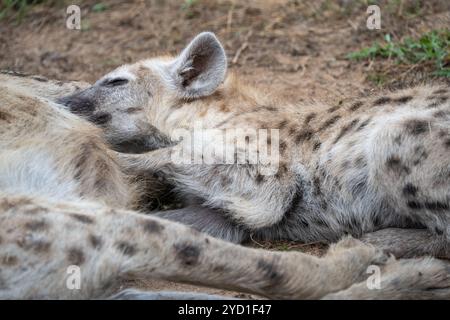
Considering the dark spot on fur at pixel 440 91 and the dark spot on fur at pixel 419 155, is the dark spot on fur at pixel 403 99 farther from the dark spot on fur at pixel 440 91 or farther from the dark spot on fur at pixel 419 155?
the dark spot on fur at pixel 419 155

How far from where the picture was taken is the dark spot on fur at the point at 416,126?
3.84 m

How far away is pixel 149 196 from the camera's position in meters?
4.38

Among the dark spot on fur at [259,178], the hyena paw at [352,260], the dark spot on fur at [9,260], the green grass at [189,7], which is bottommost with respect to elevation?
the hyena paw at [352,260]

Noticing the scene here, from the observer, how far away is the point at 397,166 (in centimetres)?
377

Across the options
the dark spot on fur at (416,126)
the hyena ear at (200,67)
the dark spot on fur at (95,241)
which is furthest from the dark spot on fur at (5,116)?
the dark spot on fur at (416,126)

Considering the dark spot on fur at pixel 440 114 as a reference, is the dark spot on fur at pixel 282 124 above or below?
below

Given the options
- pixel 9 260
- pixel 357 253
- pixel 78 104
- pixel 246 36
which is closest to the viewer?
pixel 9 260

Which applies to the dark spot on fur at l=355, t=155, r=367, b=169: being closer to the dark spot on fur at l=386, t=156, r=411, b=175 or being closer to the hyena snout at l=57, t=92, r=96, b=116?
the dark spot on fur at l=386, t=156, r=411, b=175

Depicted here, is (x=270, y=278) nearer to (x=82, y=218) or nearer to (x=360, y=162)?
(x=82, y=218)

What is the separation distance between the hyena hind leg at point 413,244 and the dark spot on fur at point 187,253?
1.06 m

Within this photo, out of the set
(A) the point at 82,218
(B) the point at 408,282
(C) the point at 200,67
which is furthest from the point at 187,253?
(C) the point at 200,67

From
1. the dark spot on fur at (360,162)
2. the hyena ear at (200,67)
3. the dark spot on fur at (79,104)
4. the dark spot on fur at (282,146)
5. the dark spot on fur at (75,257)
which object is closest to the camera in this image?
the dark spot on fur at (75,257)

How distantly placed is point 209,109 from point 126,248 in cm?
168

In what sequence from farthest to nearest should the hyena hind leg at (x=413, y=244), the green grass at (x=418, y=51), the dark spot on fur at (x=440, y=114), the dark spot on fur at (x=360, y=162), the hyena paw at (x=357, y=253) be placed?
the green grass at (x=418, y=51) < the dark spot on fur at (x=360, y=162) < the dark spot on fur at (x=440, y=114) < the hyena hind leg at (x=413, y=244) < the hyena paw at (x=357, y=253)
